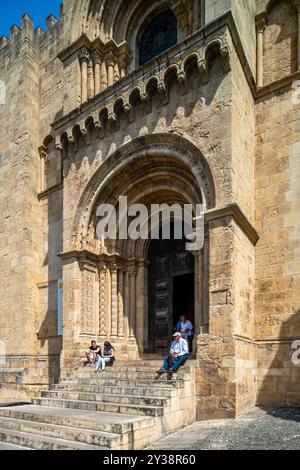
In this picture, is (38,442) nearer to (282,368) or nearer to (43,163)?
(282,368)

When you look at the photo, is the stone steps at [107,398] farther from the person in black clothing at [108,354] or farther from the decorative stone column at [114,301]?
the decorative stone column at [114,301]

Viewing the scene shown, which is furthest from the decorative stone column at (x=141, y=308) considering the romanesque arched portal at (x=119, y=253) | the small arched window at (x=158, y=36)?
the small arched window at (x=158, y=36)

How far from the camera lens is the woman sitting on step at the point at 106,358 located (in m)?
10.4

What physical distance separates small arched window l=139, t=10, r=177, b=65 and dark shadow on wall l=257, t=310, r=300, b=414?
8804 mm

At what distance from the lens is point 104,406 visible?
7855 mm

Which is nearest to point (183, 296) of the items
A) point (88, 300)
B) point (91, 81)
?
point (88, 300)

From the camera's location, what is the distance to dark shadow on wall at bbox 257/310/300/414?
927 centimetres

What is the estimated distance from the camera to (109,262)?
11.9 m

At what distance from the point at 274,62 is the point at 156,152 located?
3.88 metres

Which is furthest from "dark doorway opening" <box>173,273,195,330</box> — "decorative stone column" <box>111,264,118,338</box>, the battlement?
the battlement

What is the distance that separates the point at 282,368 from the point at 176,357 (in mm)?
2555
